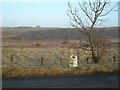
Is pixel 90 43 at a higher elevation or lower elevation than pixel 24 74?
higher

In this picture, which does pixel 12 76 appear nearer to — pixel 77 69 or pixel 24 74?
pixel 24 74

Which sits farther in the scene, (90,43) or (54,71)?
(90,43)

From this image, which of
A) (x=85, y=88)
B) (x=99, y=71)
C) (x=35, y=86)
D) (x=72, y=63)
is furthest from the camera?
(x=72, y=63)

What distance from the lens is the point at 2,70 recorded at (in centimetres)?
2217

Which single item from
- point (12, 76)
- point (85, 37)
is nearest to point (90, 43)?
point (85, 37)

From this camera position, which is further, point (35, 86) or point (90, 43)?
point (90, 43)

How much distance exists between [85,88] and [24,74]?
7999 millimetres

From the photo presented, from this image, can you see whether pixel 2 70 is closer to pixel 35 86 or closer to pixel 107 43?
pixel 35 86

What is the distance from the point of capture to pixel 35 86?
14.9 meters

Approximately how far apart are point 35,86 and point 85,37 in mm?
13907

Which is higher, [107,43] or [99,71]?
[107,43]

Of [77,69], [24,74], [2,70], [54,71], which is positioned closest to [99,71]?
[77,69]

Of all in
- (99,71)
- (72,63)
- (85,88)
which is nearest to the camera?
(85,88)

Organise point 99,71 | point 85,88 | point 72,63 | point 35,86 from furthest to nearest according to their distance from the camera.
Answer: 1. point 72,63
2. point 99,71
3. point 35,86
4. point 85,88
